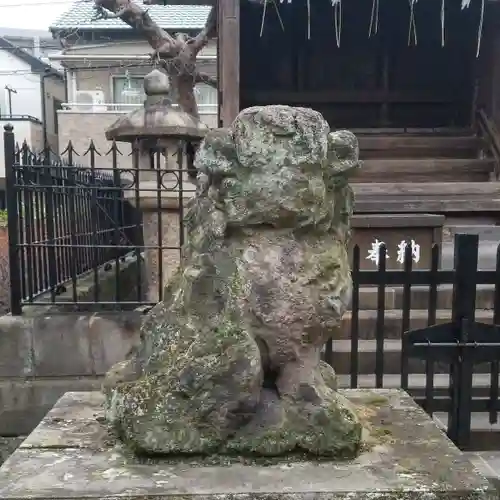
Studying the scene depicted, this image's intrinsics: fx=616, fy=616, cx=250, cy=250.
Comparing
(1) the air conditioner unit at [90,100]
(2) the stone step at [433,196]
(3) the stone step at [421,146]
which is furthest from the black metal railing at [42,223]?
(1) the air conditioner unit at [90,100]

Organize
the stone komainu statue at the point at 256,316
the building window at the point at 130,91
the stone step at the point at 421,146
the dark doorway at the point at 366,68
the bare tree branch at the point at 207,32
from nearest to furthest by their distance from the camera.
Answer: the stone komainu statue at the point at 256,316
the stone step at the point at 421,146
the dark doorway at the point at 366,68
the bare tree branch at the point at 207,32
the building window at the point at 130,91

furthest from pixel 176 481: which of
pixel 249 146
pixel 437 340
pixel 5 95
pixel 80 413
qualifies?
pixel 5 95

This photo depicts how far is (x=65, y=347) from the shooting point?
4.75 m

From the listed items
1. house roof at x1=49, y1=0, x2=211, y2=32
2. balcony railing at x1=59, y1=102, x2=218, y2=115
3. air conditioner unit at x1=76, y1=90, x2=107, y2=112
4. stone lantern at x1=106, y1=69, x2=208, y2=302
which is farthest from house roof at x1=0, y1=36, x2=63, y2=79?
stone lantern at x1=106, y1=69, x2=208, y2=302

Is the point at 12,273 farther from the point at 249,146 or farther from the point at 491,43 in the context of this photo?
the point at 491,43

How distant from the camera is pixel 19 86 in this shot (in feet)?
69.7

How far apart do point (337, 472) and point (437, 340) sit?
6.40 ft

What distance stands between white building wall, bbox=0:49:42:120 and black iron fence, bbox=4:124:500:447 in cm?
1590

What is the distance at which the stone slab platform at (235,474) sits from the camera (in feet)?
5.72

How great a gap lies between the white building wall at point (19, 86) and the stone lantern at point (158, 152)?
16.5 meters

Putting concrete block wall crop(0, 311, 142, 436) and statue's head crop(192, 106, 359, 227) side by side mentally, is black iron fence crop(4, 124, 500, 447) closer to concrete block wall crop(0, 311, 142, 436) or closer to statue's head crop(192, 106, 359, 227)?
concrete block wall crop(0, 311, 142, 436)

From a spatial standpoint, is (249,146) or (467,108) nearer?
(249,146)

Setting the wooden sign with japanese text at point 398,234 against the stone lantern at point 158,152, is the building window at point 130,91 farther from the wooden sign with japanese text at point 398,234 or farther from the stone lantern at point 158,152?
the wooden sign with japanese text at point 398,234

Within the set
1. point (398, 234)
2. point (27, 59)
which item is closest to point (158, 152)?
point (398, 234)
